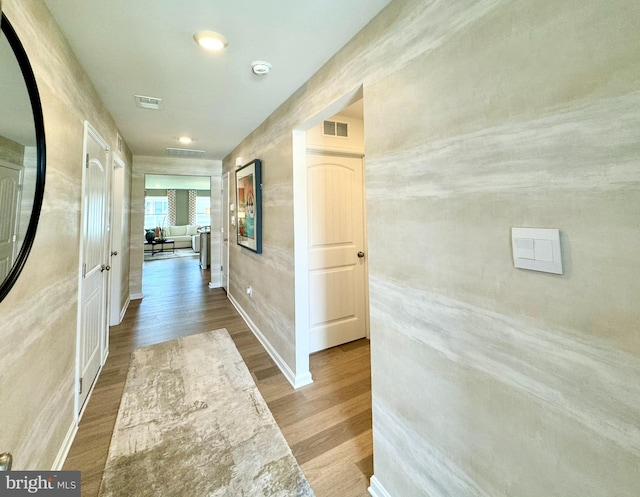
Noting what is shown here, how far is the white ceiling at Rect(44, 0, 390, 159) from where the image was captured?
1.26 metres

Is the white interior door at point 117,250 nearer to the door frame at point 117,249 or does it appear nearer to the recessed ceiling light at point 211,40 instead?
the door frame at point 117,249

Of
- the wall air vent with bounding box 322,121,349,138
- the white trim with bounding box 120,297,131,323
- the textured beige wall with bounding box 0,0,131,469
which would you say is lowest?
the white trim with bounding box 120,297,131,323

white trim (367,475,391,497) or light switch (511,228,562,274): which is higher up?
light switch (511,228,562,274)

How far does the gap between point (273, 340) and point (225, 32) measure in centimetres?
236

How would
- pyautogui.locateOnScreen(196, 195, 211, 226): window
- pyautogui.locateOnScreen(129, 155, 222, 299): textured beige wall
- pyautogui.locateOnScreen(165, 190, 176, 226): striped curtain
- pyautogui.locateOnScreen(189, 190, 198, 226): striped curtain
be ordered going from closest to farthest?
pyautogui.locateOnScreen(129, 155, 222, 299): textured beige wall, pyautogui.locateOnScreen(165, 190, 176, 226): striped curtain, pyautogui.locateOnScreen(189, 190, 198, 226): striped curtain, pyautogui.locateOnScreen(196, 195, 211, 226): window

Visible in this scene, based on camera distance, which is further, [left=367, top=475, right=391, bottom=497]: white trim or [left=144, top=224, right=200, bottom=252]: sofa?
[left=144, top=224, right=200, bottom=252]: sofa

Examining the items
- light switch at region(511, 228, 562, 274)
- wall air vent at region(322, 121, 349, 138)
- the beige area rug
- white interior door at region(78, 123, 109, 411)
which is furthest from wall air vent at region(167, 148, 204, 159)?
light switch at region(511, 228, 562, 274)

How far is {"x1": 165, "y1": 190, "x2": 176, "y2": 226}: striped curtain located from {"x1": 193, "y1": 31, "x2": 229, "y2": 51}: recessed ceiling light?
35.2ft

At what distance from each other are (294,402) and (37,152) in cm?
204

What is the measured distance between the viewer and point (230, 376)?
230 cm

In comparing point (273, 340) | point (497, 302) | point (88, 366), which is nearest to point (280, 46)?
point (497, 302)

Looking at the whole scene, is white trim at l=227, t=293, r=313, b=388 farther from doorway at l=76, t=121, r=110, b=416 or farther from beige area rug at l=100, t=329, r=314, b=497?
doorway at l=76, t=121, r=110, b=416

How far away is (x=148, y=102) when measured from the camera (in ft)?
7.50

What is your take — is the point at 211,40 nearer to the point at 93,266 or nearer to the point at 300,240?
the point at 300,240
